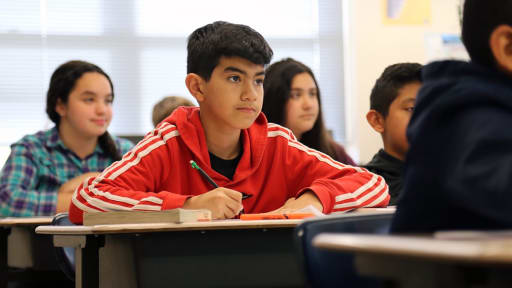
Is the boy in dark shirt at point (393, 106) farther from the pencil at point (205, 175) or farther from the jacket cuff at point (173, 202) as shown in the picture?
the jacket cuff at point (173, 202)

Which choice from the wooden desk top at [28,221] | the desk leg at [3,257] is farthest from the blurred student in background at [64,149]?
the wooden desk top at [28,221]

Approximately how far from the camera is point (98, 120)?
123 inches

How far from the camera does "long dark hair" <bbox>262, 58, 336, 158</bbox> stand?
3219 millimetres

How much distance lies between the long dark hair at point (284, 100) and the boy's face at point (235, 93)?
1133 millimetres

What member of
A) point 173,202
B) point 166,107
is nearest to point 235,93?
point 173,202

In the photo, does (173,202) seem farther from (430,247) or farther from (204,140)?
(430,247)

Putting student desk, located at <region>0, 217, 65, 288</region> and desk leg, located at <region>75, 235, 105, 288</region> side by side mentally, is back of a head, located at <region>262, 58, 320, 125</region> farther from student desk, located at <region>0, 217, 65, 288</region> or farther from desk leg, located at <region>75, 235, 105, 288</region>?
desk leg, located at <region>75, 235, 105, 288</region>

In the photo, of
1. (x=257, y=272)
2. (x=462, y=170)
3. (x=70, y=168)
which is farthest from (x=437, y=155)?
(x=70, y=168)

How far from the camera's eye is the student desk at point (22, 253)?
2.31 metres

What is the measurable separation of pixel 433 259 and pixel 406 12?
536 centimetres

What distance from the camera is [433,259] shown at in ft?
1.83

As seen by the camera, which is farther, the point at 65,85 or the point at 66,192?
the point at 65,85

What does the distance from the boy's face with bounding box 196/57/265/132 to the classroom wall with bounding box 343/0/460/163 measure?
11.9 ft

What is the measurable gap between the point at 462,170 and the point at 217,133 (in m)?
1.35
